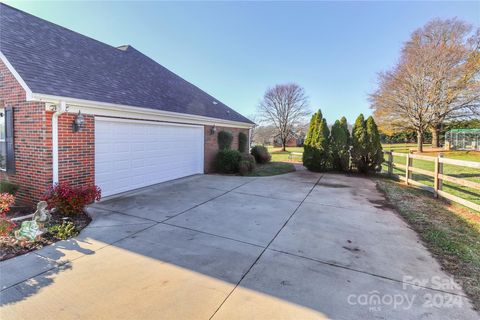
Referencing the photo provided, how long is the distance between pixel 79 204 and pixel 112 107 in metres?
2.72

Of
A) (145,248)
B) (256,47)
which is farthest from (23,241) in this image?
(256,47)

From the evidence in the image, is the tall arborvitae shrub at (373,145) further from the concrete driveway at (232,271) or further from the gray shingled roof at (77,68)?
the gray shingled roof at (77,68)

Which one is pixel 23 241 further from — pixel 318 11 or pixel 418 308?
pixel 318 11

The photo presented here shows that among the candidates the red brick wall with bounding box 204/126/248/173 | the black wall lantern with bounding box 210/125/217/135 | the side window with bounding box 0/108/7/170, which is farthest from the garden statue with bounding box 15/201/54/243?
the black wall lantern with bounding box 210/125/217/135

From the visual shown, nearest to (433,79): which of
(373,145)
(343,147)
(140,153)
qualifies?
(373,145)

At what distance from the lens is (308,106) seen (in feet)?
109

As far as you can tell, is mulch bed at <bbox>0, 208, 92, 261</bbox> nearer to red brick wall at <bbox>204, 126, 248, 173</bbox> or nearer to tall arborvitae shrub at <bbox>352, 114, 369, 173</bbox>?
red brick wall at <bbox>204, 126, 248, 173</bbox>

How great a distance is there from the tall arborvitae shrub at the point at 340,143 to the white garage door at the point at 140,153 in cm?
647

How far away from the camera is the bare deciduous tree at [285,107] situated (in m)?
32.6

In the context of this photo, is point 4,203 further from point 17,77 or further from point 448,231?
point 448,231

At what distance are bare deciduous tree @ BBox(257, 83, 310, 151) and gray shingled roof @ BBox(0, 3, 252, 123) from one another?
75.6ft

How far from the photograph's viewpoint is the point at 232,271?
10.0 ft

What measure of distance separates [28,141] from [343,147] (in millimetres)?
11525

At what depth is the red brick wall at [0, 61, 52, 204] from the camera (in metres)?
5.27
